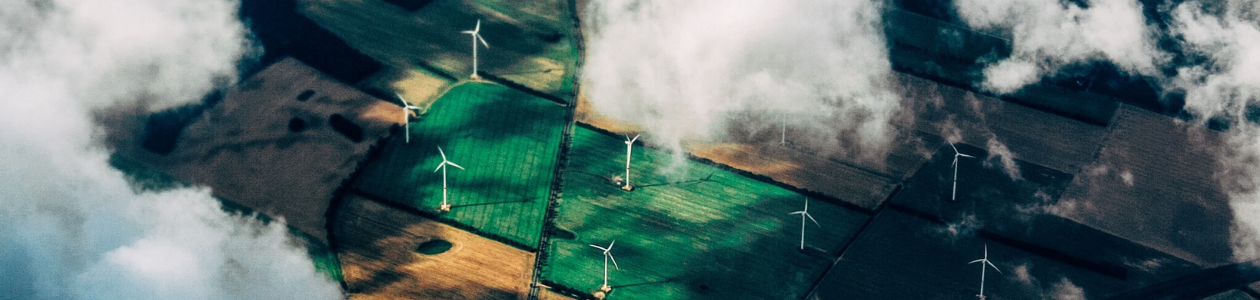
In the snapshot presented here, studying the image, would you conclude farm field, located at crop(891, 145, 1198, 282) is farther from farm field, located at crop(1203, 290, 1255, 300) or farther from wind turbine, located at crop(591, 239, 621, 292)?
wind turbine, located at crop(591, 239, 621, 292)

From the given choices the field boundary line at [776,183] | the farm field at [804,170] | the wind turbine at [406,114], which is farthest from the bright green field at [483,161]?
the farm field at [804,170]

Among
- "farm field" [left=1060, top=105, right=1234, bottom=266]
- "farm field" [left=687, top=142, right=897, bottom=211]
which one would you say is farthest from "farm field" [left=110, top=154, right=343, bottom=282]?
"farm field" [left=1060, top=105, right=1234, bottom=266]

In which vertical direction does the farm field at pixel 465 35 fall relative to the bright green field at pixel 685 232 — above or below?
above

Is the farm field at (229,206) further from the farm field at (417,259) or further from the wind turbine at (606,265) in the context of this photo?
the wind turbine at (606,265)

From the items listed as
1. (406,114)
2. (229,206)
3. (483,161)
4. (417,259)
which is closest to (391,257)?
(417,259)

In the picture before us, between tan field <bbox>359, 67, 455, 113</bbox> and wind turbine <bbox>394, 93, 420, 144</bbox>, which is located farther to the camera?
tan field <bbox>359, 67, 455, 113</bbox>

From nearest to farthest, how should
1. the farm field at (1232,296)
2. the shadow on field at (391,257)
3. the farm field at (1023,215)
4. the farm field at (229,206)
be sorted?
1. the shadow on field at (391,257)
2. the farm field at (229,206)
3. the farm field at (1232,296)
4. the farm field at (1023,215)

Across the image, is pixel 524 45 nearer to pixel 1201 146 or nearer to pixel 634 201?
pixel 634 201
